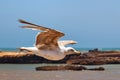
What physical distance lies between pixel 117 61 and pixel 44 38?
234 feet

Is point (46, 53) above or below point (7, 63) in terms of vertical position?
below

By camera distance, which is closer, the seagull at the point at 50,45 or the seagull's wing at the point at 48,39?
the seagull at the point at 50,45

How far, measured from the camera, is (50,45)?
15.2 m

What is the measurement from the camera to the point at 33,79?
1563 inches

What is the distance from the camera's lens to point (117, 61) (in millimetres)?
85438

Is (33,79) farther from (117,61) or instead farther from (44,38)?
(117,61)

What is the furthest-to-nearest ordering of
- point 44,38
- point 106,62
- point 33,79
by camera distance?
point 106,62 < point 33,79 < point 44,38

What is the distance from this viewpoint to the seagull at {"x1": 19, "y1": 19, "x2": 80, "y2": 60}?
13.8 m

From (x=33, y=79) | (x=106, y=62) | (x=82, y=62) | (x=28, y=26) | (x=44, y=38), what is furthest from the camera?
(x=106, y=62)

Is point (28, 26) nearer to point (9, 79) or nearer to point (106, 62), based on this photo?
point (9, 79)

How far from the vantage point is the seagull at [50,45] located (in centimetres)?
1376

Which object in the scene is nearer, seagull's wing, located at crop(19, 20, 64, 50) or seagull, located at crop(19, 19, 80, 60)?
seagull, located at crop(19, 19, 80, 60)

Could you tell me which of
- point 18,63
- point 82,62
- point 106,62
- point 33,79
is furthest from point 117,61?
point 33,79

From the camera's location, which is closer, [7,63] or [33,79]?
[33,79]
